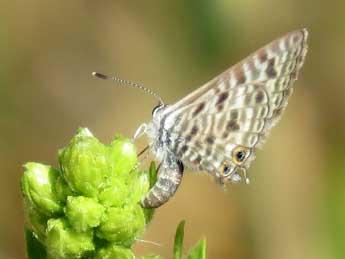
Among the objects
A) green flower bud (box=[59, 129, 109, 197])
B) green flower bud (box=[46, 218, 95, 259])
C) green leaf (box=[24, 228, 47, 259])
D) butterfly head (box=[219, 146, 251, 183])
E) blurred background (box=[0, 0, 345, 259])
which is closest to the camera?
green flower bud (box=[46, 218, 95, 259])

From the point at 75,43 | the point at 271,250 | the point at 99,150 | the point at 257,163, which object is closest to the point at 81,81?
the point at 75,43

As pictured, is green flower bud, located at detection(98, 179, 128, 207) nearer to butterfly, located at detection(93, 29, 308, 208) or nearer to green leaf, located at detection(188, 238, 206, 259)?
green leaf, located at detection(188, 238, 206, 259)

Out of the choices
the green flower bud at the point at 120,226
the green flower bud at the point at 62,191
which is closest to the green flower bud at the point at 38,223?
the green flower bud at the point at 62,191

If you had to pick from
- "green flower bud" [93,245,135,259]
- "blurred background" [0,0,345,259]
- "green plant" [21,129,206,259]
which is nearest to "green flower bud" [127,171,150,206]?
"green plant" [21,129,206,259]

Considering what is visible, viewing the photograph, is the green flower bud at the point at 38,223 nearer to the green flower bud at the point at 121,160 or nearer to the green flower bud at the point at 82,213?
the green flower bud at the point at 82,213

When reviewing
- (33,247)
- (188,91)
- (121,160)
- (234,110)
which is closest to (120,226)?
(121,160)

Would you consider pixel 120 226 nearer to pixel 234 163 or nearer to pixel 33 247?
pixel 33 247
